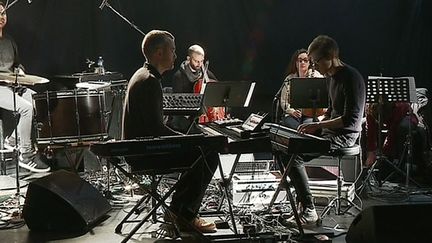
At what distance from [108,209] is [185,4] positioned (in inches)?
133

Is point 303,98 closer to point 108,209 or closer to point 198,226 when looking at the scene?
point 198,226

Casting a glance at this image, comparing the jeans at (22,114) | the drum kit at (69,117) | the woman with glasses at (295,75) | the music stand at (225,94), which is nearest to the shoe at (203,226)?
the music stand at (225,94)

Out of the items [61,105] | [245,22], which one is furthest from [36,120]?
[245,22]

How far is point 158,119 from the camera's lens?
4156 millimetres

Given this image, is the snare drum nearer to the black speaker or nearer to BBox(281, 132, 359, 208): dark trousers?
the black speaker

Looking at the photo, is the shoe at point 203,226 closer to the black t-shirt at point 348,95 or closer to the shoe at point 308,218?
the shoe at point 308,218

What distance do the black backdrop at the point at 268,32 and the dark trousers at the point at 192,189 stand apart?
3.31 m

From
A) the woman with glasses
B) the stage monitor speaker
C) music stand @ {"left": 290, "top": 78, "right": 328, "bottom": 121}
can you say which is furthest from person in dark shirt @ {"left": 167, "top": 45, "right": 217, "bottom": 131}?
the stage monitor speaker

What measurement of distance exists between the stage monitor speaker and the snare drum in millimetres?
3057

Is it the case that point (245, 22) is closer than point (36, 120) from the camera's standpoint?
No

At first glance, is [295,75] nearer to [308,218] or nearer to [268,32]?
[268,32]

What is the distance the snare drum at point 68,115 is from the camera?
5.53 m

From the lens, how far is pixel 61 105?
5.53 m

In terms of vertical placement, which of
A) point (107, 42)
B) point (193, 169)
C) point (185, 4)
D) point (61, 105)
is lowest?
point (193, 169)
